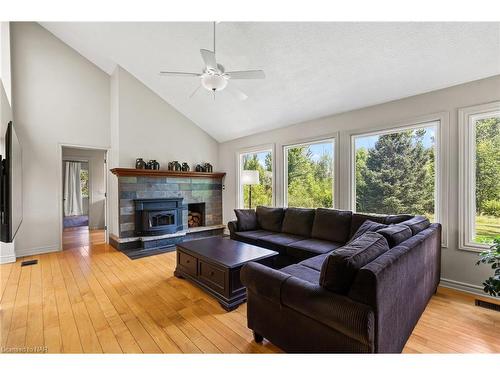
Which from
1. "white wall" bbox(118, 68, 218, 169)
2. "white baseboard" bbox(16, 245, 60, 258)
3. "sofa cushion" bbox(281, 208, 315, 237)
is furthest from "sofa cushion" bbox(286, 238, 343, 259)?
"white baseboard" bbox(16, 245, 60, 258)

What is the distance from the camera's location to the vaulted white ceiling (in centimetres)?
239

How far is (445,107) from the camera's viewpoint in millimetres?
2830

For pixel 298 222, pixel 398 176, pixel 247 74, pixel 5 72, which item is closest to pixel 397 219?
pixel 398 176

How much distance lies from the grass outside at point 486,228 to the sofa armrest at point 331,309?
2442 millimetres

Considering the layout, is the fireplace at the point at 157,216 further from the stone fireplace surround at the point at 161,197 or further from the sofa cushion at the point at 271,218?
the sofa cushion at the point at 271,218

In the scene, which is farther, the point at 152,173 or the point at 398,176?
the point at 152,173

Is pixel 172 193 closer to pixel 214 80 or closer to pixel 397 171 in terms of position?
pixel 214 80

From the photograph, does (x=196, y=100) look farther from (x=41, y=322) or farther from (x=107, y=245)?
(x=41, y=322)

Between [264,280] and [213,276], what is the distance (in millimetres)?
1071

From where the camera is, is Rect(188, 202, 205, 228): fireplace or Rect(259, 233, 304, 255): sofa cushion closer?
Rect(259, 233, 304, 255): sofa cushion

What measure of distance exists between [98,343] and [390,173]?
12.6 ft

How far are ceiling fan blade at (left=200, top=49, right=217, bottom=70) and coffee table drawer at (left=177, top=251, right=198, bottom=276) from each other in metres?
2.12

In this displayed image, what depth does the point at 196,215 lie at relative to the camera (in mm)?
5852

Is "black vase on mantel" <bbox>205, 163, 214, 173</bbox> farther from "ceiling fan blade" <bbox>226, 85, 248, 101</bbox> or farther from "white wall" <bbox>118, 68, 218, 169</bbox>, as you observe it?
"ceiling fan blade" <bbox>226, 85, 248, 101</bbox>
